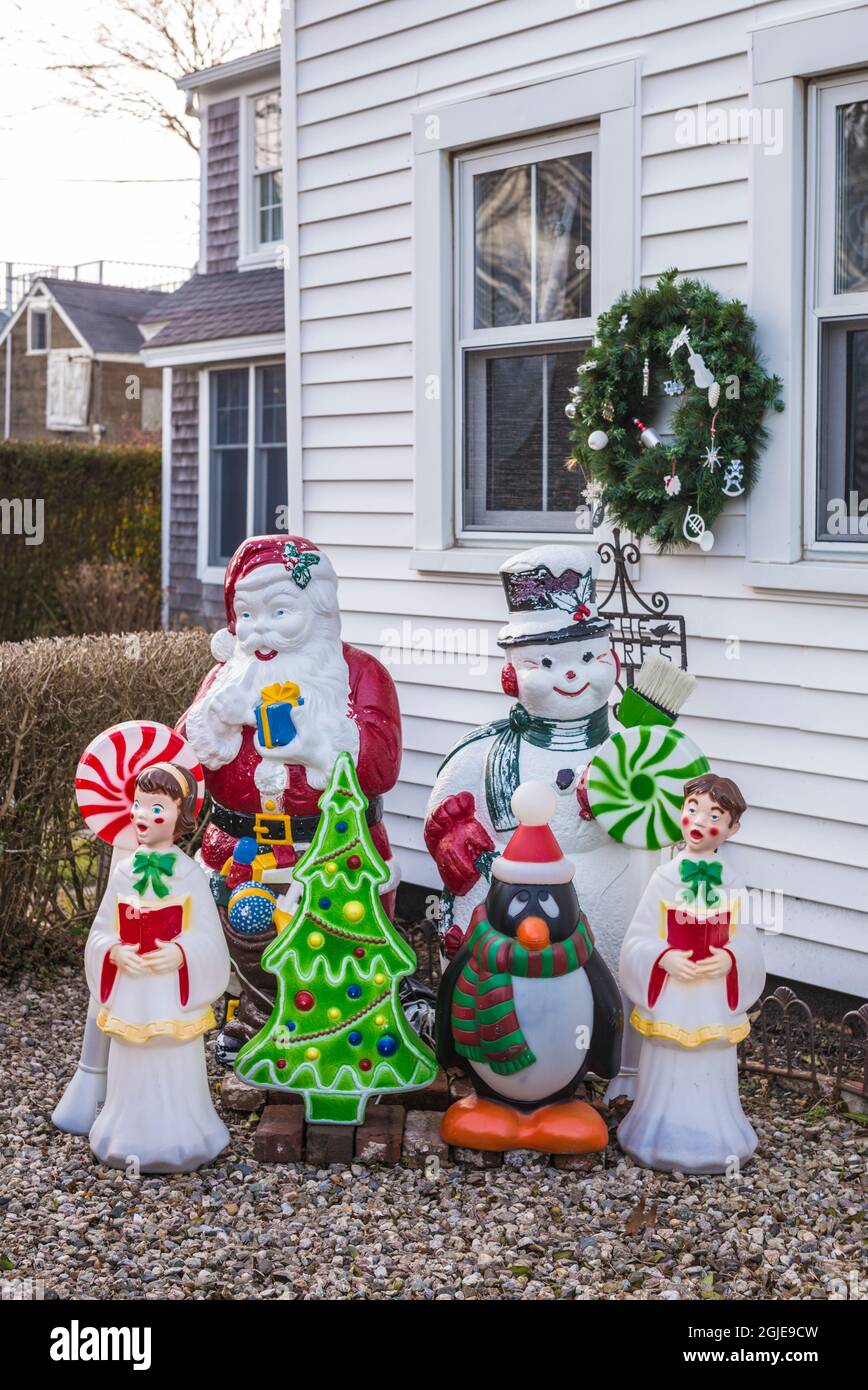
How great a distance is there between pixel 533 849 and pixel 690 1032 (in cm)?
62

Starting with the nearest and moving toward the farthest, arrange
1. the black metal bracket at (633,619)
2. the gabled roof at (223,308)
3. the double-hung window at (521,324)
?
the black metal bracket at (633,619)
the double-hung window at (521,324)
the gabled roof at (223,308)

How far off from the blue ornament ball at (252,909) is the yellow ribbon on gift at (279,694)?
56cm

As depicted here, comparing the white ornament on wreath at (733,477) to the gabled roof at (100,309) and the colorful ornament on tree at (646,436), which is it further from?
the gabled roof at (100,309)

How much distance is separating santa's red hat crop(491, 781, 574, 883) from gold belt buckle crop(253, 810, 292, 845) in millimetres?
829

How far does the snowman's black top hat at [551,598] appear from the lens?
4.13 meters

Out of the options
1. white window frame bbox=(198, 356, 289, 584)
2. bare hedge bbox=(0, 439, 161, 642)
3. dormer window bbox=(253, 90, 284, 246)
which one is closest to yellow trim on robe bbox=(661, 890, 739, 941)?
white window frame bbox=(198, 356, 289, 584)

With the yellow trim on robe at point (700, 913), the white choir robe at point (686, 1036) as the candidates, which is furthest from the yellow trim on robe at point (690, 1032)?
the yellow trim on robe at point (700, 913)

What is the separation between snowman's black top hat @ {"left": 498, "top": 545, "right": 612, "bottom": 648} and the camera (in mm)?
4133

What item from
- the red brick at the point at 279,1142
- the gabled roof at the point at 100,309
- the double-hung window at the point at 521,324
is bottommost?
the red brick at the point at 279,1142

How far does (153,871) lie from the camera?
3.79 meters

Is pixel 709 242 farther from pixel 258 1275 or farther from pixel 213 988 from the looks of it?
pixel 258 1275

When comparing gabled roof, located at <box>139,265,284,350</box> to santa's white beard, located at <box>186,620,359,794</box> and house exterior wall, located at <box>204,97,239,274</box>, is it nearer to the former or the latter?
house exterior wall, located at <box>204,97,239,274</box>

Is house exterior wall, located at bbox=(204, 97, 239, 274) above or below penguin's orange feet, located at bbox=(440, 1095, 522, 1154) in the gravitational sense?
above
